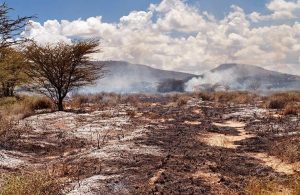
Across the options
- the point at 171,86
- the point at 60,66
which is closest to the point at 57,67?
the point at 60,66

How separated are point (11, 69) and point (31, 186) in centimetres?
1647

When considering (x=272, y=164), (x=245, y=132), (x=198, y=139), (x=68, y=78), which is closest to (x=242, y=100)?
(x=68, y=78)

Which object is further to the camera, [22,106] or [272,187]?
[22,106]

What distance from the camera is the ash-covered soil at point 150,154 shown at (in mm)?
10766

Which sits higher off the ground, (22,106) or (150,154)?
(22,106)

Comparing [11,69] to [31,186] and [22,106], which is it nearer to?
[22,106]

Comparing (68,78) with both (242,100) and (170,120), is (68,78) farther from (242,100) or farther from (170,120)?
(242,100)

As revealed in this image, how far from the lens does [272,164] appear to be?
13625 mm

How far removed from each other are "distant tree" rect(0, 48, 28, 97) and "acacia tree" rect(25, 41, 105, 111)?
0.77 metres

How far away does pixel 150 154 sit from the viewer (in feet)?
45.8

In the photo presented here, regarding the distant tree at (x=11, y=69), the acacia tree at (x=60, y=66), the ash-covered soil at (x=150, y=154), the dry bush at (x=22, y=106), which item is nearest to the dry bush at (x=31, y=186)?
the ash-covered soil at (x=150, y=154)

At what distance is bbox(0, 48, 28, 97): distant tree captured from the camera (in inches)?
787

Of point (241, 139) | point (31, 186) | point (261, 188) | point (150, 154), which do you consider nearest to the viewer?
point (31, 186)

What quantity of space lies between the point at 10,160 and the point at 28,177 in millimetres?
3218
